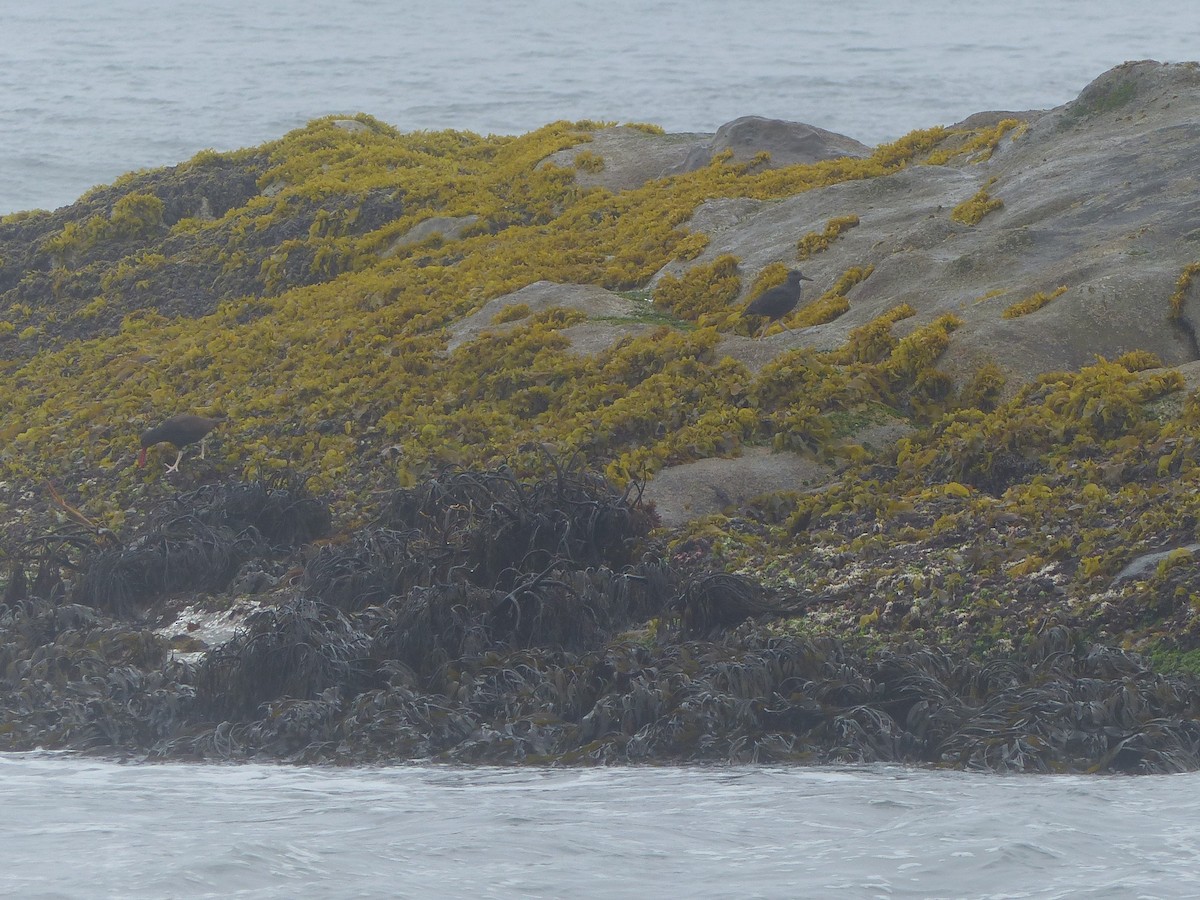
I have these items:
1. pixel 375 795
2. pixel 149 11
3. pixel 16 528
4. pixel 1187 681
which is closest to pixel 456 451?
pixel 16 528

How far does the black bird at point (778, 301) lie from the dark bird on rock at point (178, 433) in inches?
181

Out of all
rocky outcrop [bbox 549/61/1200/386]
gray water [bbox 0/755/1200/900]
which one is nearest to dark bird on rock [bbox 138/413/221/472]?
rocky outcrop [bbox 549/61/1200/386]

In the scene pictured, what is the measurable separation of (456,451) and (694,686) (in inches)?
163

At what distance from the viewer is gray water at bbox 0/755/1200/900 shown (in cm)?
603

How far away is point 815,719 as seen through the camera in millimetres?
7551

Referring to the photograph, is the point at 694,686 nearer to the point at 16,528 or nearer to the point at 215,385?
the point at 16,528

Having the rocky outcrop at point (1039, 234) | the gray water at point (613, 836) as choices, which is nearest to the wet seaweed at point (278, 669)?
the gray water at point (613, 836)

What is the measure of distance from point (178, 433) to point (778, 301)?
4.98 meters

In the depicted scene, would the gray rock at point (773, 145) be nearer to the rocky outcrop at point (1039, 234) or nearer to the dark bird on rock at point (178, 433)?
the rocky outcrop at point (1039, 234)

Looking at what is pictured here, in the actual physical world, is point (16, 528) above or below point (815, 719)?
below

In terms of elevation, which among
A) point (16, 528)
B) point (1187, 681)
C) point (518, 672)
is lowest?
point (16, 528)

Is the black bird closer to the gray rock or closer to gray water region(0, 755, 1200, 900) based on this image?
the gray rock

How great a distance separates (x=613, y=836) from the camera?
655 cm

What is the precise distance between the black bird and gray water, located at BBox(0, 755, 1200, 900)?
5882 mm
